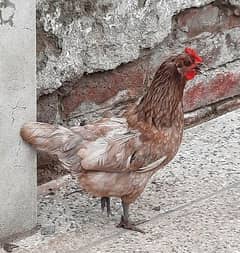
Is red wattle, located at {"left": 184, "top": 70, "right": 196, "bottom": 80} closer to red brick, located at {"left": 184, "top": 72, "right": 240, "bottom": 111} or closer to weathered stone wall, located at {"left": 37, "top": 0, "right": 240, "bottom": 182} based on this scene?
weathered stone wall, located at {"left": 37, "top": 0, "right": 240, "bottom": 182}

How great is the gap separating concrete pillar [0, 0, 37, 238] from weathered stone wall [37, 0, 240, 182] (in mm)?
420

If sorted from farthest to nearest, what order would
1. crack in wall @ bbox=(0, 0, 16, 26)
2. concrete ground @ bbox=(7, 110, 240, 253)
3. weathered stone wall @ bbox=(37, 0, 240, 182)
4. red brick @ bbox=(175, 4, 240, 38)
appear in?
red brick @ bbox=(175, 4, 240, 38) < weathered stone wall @ bbox=(37, 0, 240, 182) < concrete ground @ bbox=(7, 110, 240, 253) < crack in wall @ bbox=(0, 0, 16, 26)

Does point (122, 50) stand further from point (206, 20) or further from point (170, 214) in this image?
point (170, 214)

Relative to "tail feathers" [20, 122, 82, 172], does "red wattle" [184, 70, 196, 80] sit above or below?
above

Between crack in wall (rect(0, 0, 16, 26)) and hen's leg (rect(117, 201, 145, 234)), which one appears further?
hen's leg (rect(117, 201, 145, 234))

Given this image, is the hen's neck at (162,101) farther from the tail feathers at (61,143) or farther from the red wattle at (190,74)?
the tail feathers at (61,143)

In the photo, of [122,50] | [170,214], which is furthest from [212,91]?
[170,214]

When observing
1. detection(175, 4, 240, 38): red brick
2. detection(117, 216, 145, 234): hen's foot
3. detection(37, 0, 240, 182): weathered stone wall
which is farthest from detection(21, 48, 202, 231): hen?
detection(175, 4, 240, 38): red brick

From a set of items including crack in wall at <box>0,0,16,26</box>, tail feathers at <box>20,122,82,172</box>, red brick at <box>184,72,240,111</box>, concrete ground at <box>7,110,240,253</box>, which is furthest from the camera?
red brick at <box>184,72,240,111</box>

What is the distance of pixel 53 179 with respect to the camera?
12.5 feet

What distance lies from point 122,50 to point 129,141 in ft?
2.34

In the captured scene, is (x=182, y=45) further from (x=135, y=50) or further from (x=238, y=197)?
(x=238, y=197)

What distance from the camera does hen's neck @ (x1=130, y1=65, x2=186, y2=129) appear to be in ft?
11.0

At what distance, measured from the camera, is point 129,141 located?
331 cm
